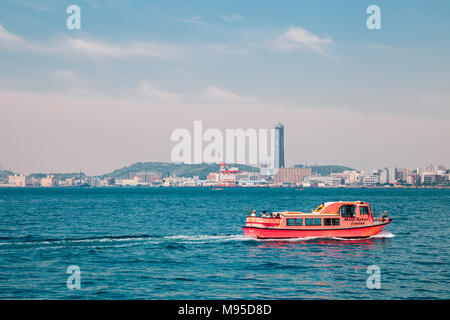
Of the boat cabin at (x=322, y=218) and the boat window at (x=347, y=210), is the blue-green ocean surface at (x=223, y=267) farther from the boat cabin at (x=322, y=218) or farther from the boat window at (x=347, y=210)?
the boat window at (x=347, y=210)

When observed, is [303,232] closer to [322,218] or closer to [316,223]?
[316,223]

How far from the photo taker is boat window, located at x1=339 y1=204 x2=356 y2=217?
46.3 metres

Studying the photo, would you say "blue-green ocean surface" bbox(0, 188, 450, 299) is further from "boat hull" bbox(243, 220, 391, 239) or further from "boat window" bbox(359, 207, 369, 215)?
"boat window" bbox(359, 207, 369, 215)

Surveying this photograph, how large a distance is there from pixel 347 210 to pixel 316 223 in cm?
333

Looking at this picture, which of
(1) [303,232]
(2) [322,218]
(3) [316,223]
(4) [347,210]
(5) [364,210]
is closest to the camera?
(1) [303,232]

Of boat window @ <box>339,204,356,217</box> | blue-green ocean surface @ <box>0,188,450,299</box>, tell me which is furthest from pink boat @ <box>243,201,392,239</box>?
blue-green ocean surface @ <box>0,188,450,299</box>

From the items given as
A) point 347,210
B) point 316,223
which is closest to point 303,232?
point 316,223

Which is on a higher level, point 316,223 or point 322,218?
point 322,218

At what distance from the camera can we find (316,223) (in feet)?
152

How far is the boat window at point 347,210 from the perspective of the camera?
152 feet

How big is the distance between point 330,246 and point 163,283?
65.0 ft

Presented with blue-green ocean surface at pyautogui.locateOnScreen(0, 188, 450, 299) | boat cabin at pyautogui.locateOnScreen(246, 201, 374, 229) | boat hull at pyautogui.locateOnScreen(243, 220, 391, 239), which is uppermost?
boat cabin at pyautogui.locateOnScreen(246, 201, 374, 229)

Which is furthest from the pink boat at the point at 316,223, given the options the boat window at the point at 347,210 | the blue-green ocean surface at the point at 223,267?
the blue-green ocean surface at the point at 223,267
